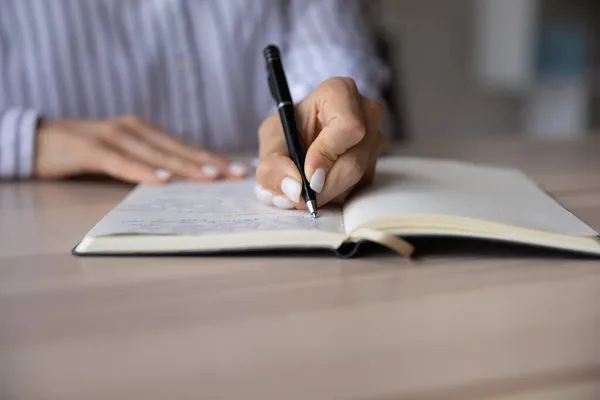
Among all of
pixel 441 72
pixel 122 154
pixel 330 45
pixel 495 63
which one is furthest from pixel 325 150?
pixel 441 72

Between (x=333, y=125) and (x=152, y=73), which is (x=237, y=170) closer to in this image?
(x=333, y=125)

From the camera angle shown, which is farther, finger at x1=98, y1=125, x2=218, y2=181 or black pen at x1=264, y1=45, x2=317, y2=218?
finger at x1=98, y1=125, x2=218, y2=181

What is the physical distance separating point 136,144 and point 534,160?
0.52 meters

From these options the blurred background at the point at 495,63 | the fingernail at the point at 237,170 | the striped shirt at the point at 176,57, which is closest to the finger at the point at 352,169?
the fingernail at the point at 237,170

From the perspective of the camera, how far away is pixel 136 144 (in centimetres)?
85

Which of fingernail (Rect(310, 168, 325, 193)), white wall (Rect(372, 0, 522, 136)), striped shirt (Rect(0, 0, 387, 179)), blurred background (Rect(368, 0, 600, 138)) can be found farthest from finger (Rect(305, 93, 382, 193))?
white wall (Rect(372, 0, 522, 136))

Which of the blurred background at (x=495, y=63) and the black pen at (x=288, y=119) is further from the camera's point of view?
the blurred background at (x=495, y=63)

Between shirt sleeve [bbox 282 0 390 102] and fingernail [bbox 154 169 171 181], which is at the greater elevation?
shirt sleeve [bbox 282 0 390 102]

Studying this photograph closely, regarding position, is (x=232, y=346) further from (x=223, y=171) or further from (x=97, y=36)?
(x=97, y=36)

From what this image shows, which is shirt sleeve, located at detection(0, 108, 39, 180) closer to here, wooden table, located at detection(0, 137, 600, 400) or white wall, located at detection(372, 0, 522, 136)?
wooden table, located at detection(0, 137, 600, 400)

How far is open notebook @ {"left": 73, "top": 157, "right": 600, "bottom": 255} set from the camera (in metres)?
0.50

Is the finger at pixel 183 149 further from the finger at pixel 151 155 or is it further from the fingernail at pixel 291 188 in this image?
the fingernail at pixel 291 188

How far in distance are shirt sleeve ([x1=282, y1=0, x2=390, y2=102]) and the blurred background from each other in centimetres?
136

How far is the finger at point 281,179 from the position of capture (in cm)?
57
